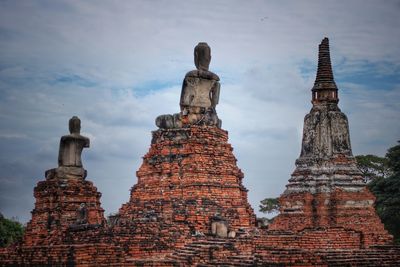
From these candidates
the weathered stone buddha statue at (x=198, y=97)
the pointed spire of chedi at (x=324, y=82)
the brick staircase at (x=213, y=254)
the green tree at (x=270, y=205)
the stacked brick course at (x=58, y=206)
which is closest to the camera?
the brick staircase at (x=213, y=254)

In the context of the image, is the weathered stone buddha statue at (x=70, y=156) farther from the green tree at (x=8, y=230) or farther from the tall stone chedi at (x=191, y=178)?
the green tree at (x=8, y=230)

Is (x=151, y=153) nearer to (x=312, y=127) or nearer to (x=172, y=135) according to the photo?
(x=172, y=135)

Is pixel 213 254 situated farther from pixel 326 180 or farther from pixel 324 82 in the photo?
pixel 324 82

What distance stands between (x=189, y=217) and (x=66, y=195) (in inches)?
249

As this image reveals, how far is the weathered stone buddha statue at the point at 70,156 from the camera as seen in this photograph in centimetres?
2723

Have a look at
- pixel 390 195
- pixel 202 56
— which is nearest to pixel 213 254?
pixel 202 56

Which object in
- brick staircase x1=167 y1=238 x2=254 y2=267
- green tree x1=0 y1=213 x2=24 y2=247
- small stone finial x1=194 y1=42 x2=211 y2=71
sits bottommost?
brick staircase x1=167 y1=238 x2=254 y2=267

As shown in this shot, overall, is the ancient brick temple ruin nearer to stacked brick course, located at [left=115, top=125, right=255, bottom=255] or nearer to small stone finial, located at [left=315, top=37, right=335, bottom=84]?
stacked brick course, located at [left=115, top=125, right=255, bottom=255]

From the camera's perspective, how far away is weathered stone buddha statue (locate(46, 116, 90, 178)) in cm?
2723

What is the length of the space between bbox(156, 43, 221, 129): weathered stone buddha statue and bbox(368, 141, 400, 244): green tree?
20620 millimetres

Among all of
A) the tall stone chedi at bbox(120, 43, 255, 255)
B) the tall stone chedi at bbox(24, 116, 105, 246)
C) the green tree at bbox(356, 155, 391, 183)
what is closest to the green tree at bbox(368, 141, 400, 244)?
the green tree at bbox(356, 155, 391, 183)

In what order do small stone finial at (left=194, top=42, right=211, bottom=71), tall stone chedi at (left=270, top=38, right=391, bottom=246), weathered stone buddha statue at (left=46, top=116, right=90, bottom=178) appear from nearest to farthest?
small stone finial at (left=194, top=42, right=211, bottom=71), weathered stone buddha statue at (left=46, top=116, right=90, bottom=178), tall stone chedi at (left=270, top=38, right=391, bottom=246)

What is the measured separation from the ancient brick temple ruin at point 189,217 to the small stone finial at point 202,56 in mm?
34

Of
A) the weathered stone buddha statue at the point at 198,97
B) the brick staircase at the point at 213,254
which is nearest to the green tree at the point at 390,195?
the weathered stone buddha statue at the point at 198,97
